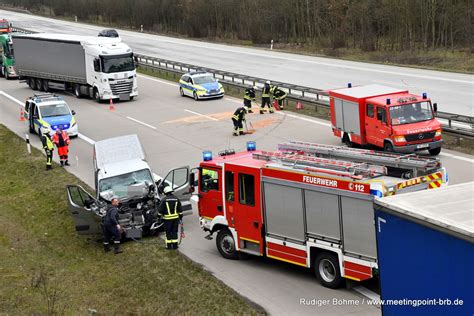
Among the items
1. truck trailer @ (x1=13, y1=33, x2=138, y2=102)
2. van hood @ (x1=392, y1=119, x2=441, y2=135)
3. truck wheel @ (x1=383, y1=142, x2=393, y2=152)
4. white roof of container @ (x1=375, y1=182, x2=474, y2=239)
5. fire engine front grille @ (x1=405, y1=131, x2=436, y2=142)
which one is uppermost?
truck trailer @ (x1=13, y1=33, x2=138, y2=102)

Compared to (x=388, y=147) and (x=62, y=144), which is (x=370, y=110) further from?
(x=62, y=144)

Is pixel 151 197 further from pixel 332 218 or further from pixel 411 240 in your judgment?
pixel 411 240

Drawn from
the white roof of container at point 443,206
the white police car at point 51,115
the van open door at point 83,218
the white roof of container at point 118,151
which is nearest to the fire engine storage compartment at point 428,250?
the white roof of container at point 443,206

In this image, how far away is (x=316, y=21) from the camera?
65.2m

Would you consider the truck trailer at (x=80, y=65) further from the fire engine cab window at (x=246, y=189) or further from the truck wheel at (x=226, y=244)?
the fire engine cab window at (x=246, y=189)

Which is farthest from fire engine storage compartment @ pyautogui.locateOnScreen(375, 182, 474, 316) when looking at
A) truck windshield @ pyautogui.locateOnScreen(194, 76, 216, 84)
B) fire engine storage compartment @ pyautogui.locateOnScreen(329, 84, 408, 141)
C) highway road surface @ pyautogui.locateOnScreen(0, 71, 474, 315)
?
truck windshield @ pyautogui.locateOnScreen(194, 76, 216, 84)

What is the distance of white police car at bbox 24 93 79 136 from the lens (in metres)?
30.6

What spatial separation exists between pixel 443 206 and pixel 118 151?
12.8 metres

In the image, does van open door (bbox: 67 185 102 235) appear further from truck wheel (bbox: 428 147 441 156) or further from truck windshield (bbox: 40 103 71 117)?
truck windshield (bbox: 40 103 71 117)

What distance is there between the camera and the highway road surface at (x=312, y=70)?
37.4m

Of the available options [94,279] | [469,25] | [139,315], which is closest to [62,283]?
[94,279]

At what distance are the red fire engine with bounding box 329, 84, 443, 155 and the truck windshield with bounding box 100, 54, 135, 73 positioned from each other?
17512 mm

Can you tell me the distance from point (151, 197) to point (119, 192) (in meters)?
0.77

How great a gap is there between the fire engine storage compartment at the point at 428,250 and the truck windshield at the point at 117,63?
3173cm
